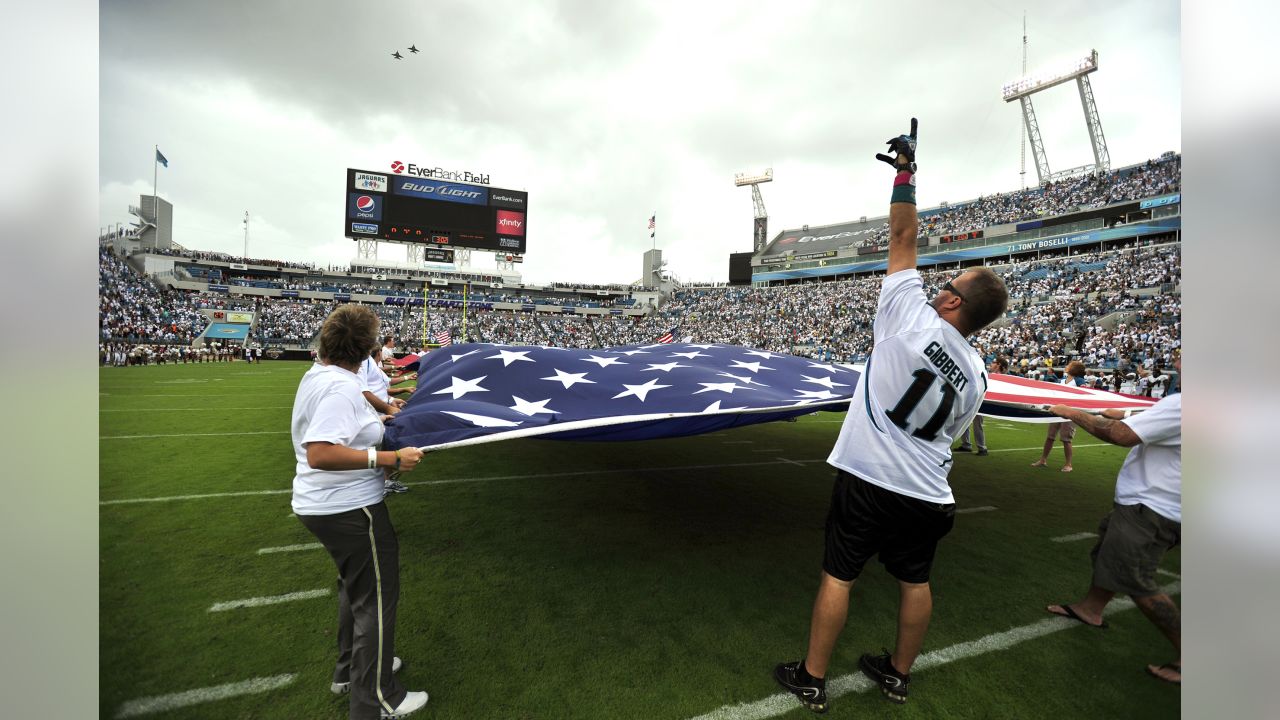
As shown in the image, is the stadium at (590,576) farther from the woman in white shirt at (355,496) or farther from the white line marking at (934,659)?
the woman in white shirt at (355,496)

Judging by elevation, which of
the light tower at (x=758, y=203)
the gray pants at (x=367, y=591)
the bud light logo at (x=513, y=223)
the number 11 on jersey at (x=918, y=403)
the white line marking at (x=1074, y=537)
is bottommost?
the white line marking at (x=1074, y=537)

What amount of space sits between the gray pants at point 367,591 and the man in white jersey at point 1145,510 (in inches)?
124

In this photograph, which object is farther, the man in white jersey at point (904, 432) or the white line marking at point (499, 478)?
the white line marking at point (499, 478)

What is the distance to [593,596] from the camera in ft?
10.1

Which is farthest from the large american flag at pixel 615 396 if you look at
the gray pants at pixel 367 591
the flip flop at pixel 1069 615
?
the flip flop at pixel 1069 615

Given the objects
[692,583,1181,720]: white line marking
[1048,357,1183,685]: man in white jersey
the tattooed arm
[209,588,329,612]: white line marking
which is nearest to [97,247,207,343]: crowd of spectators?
[209,588,329,612]: white line marking

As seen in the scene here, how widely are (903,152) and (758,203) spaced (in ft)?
226

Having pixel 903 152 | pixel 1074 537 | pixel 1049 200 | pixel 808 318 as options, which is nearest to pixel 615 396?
pixel 903 152

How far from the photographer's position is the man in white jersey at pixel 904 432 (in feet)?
6.59

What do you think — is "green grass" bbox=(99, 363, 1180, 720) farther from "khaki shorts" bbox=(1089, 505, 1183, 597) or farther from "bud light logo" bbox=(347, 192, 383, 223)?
"bud light logo" bbox=(347, 192, 383, 223)

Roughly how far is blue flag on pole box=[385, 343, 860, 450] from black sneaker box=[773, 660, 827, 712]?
1300 millimetres

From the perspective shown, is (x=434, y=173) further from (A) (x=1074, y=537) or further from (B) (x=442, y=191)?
(A) (x=1074, y=537)
